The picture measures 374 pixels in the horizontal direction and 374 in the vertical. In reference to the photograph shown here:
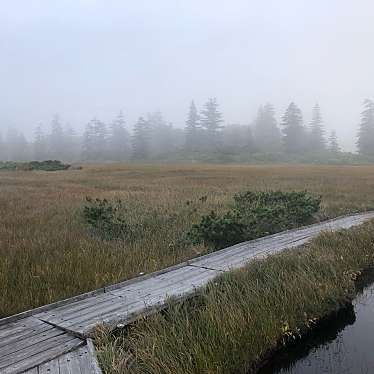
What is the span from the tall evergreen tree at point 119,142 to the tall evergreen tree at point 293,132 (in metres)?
33.6

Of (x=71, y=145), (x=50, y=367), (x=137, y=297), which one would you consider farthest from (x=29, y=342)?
(x=71, y=145)

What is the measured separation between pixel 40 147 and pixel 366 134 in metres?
78.4

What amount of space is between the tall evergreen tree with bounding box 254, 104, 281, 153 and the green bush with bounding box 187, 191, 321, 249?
253 ft

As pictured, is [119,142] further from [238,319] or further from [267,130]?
[238,319]

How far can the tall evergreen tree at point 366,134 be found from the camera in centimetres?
8650

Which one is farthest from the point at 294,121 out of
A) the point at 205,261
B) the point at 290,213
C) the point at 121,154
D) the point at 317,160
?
the point at 205,261

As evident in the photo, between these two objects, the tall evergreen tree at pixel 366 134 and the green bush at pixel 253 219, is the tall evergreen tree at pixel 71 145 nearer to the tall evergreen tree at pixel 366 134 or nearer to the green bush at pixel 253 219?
the tall evergreen tree at pixel 366 134

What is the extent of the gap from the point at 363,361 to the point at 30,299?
15.5 feet

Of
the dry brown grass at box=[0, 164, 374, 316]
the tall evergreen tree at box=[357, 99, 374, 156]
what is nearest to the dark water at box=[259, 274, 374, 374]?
the dry brown grass at box=[0, 164, 374, 316]

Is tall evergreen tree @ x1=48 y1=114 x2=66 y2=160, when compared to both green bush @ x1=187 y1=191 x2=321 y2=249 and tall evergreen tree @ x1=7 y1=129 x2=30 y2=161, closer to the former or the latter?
tall evergreen tree @ x1=7 y1=129 x2=30 y2=161

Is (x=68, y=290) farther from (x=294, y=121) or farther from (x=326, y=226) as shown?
(x=294, y=121)

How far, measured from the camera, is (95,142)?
10394 centimetres

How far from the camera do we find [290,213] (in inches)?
530

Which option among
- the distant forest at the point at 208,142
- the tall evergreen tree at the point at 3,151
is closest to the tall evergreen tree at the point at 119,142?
the distant forest at the point at 208,142
